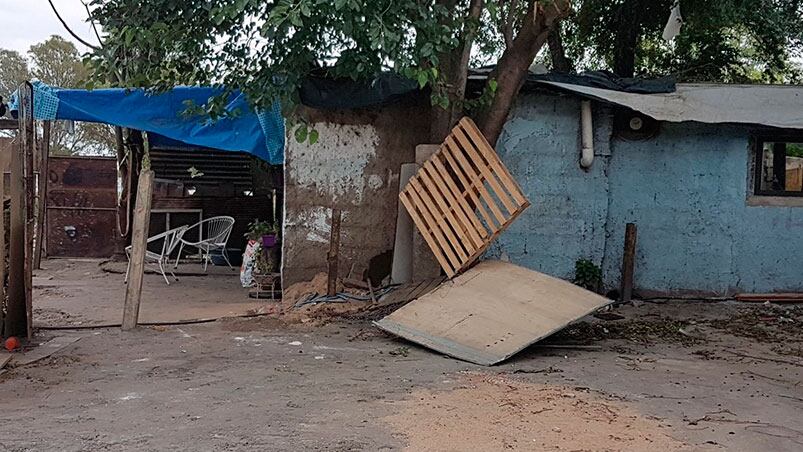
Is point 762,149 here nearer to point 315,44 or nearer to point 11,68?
point 315,44

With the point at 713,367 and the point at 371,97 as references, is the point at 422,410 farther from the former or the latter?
the point at 371,97

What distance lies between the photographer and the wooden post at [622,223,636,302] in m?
7.21

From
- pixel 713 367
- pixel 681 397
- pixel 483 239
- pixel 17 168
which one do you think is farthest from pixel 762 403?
pixel 17 168

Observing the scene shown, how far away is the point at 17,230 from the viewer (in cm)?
522

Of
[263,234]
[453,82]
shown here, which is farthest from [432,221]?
[263,234]

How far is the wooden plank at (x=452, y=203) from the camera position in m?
6.05

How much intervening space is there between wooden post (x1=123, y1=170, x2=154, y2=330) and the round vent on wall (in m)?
4.78

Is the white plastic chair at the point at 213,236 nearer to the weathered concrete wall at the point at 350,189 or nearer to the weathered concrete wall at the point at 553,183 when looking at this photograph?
the weathered concrete wall at the point at 350,189

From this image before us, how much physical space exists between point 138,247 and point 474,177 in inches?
116

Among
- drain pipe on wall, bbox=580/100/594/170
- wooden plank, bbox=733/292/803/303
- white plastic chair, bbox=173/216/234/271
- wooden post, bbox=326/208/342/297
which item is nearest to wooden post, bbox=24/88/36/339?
wooden post, bbox=326/208/342/297

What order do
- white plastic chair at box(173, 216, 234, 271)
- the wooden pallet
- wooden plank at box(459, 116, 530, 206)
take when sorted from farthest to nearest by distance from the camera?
white plastic chair at box(173, 216, 234, 271) → the wooden pallet → wooden plank at box(459, 116, 530, 206)

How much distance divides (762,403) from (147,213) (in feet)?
15.7

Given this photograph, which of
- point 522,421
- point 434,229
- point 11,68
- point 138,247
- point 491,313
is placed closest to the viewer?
point 522,421

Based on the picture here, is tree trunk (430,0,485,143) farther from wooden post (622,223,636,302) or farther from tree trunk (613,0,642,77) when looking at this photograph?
tree trunk (613,0,642,77)
